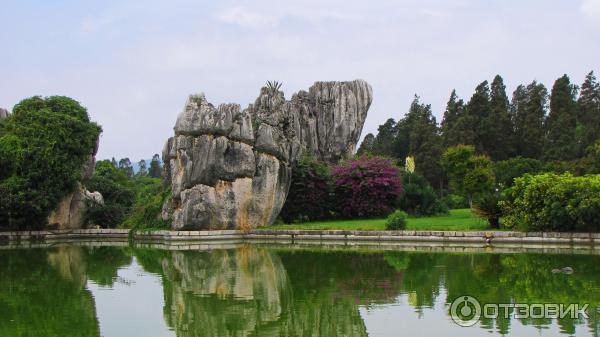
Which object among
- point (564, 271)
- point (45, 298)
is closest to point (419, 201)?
point (564, 271)

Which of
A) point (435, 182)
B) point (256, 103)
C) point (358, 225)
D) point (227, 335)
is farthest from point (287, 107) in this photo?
point (227, 335)

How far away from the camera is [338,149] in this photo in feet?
148

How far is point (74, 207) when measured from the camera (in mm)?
32000

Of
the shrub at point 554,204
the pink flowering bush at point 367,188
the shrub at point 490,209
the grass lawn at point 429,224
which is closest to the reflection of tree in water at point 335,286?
A: the shrub at point 554,204

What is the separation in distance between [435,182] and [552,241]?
23.4 meters

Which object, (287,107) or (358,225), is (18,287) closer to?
(358,225)

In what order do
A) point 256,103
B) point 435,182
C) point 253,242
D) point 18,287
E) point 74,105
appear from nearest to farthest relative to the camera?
point 18,287 → point 253,242 → point 74,105 → point 256,103 → point 435,182

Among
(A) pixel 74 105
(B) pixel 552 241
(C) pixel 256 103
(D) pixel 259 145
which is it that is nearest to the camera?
(B) pixel 552 241

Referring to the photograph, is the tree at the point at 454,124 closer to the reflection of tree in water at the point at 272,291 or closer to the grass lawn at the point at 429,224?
the grass lawn at the point at 429,224

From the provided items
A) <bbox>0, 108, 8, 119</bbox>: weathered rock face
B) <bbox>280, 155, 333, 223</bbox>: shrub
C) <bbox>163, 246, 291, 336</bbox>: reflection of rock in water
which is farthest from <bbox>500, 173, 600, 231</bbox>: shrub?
<bbox>0, 108, 8, 119</bbox>: weathered rock face

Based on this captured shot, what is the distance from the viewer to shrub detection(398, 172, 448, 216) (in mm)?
31688

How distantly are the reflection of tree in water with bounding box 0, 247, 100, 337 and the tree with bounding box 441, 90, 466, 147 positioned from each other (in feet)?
89.2

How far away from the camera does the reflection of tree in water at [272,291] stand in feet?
35.6

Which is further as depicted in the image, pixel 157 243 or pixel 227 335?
pixel 157 243
